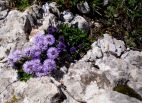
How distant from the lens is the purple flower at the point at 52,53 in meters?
6.30

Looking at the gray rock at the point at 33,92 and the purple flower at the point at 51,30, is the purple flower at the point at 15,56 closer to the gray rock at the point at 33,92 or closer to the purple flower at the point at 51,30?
the gray rock at the point at 33,92

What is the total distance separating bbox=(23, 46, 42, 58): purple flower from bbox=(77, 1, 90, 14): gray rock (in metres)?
1.70

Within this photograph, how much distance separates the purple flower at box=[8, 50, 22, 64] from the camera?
6258 millimetres

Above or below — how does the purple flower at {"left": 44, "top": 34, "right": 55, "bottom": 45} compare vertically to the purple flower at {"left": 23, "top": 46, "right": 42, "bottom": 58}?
above

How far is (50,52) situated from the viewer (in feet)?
20.8

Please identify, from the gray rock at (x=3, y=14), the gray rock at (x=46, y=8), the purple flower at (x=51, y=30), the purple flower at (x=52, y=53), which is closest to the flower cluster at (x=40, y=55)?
the purple flower at (x=52, y=53)

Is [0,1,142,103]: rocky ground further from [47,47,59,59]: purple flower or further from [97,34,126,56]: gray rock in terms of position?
[47,47,59,59]: purple flower

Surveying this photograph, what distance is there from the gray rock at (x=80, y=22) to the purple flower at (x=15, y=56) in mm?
1514

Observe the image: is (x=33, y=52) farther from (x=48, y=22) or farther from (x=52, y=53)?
(x=48, y=22)

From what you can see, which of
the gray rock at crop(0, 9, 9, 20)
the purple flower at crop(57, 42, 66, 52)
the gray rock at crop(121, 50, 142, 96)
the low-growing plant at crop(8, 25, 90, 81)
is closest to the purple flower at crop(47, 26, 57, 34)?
the low-growing plant at crop(8, 25, 90, 81)

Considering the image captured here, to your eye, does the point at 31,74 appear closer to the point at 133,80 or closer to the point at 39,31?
the point at 39,31

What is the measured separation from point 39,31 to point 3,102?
178cm

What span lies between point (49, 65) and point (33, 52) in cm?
44

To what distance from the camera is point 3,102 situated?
230 inches
